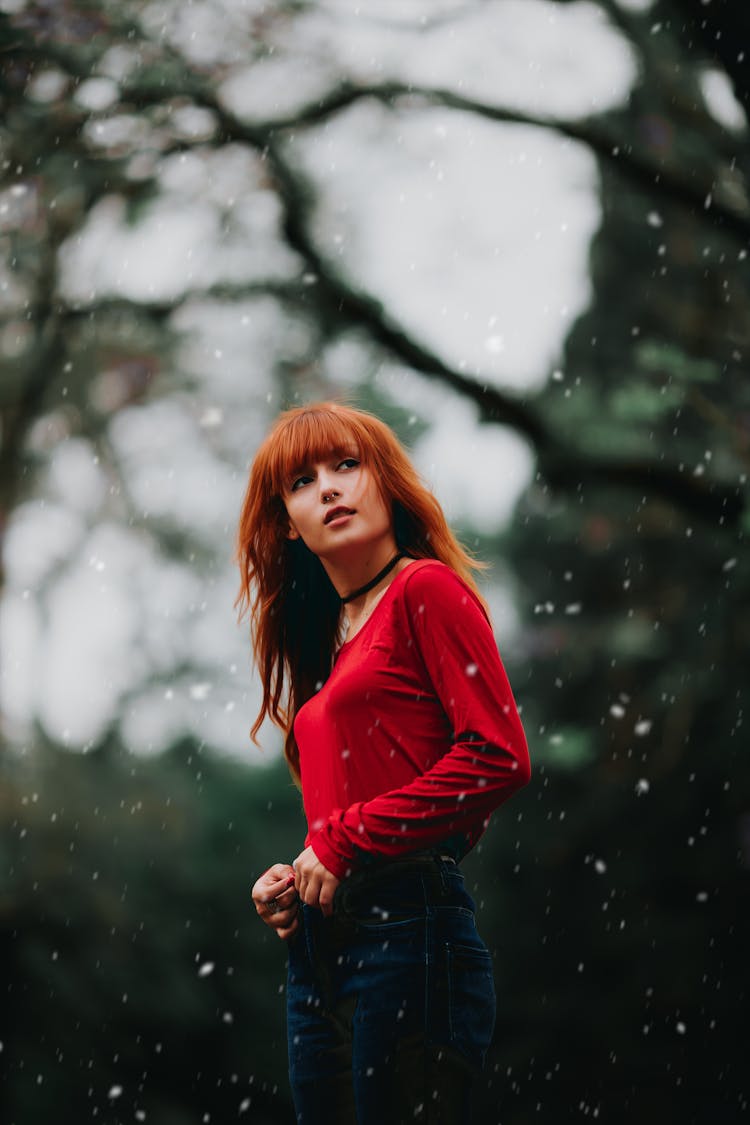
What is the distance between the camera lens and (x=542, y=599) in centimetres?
677

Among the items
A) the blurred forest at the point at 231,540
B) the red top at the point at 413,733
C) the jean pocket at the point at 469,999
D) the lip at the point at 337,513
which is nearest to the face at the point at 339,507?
the lip at the point at 337,513

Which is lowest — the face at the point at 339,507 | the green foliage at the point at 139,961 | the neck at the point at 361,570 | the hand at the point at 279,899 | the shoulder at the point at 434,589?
the green foliage at the point at 139,961

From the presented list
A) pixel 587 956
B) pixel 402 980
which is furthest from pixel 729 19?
pixel 587 956

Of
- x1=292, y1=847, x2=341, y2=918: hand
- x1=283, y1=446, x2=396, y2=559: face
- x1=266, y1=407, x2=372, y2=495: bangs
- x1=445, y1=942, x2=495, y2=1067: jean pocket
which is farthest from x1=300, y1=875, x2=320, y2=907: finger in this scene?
x1=266, y1=407, x2=372, y2=495: bangs

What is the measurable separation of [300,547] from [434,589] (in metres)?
0.39

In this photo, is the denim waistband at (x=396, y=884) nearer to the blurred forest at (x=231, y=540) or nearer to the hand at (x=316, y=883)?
the hand at (x=316, y=883)

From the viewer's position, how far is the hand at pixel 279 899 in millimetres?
1462

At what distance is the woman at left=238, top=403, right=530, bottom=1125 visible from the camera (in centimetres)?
136

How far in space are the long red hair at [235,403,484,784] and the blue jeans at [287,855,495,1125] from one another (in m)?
0.41

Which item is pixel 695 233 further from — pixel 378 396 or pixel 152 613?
pixel 152 613

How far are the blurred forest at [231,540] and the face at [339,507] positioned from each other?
266cm

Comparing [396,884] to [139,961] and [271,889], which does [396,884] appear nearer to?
[271,889]

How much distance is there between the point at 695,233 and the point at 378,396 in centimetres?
238

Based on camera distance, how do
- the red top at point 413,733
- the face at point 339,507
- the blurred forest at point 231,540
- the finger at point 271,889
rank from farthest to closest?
the blurred forest at point 231,540
the face at point 339,507
the finger at point 271,889
the red top at point 413,733
